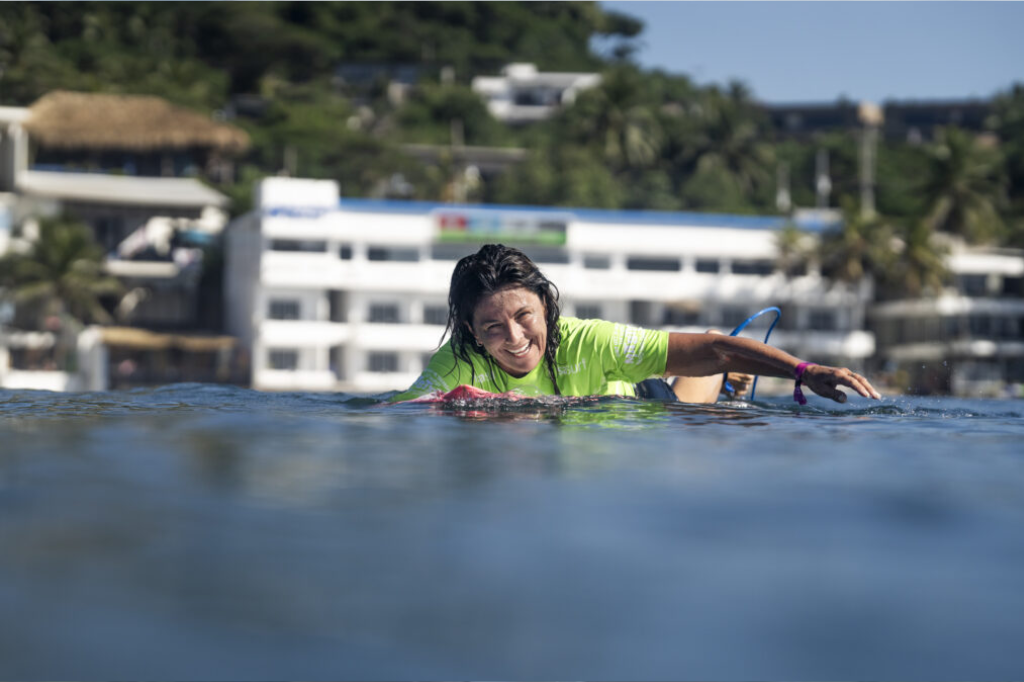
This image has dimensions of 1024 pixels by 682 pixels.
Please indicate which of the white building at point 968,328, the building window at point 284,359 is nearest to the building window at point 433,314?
the building window at point 284,359

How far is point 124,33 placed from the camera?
83688mm

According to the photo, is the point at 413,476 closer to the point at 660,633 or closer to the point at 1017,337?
the point at 660,633

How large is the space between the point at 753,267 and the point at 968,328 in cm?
995

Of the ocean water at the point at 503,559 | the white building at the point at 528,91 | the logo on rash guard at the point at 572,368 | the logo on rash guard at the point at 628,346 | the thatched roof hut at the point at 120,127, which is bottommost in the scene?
the ocean water at the point at 503,559

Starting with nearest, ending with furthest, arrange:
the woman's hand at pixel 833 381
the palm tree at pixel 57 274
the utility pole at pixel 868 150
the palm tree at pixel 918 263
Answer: the woman's hand at pixel 833 381 → the palm tree at pixel 57 274 → the palm tree at pixel 918 263 → the utility pole at pixel 868 150

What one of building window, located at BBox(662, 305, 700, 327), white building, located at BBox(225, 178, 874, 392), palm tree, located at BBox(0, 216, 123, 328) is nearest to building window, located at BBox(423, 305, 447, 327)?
white building, located at BBox(225, 178, 874, 392)

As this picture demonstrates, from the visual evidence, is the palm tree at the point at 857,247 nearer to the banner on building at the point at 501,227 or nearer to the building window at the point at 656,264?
the building window at the point at 656,264

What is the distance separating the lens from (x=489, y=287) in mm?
5301

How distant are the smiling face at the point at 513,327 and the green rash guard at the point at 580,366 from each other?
0.09m

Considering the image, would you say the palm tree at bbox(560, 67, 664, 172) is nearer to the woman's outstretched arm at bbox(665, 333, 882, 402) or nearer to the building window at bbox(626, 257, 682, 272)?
the building window at bbox(626, 257, 682, 272)

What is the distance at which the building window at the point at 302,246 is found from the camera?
50656 millimetres

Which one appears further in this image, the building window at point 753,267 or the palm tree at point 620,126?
the palm tree at point 620,126

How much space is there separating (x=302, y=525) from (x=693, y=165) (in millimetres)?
76598

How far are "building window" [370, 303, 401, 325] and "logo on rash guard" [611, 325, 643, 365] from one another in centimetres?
4553
